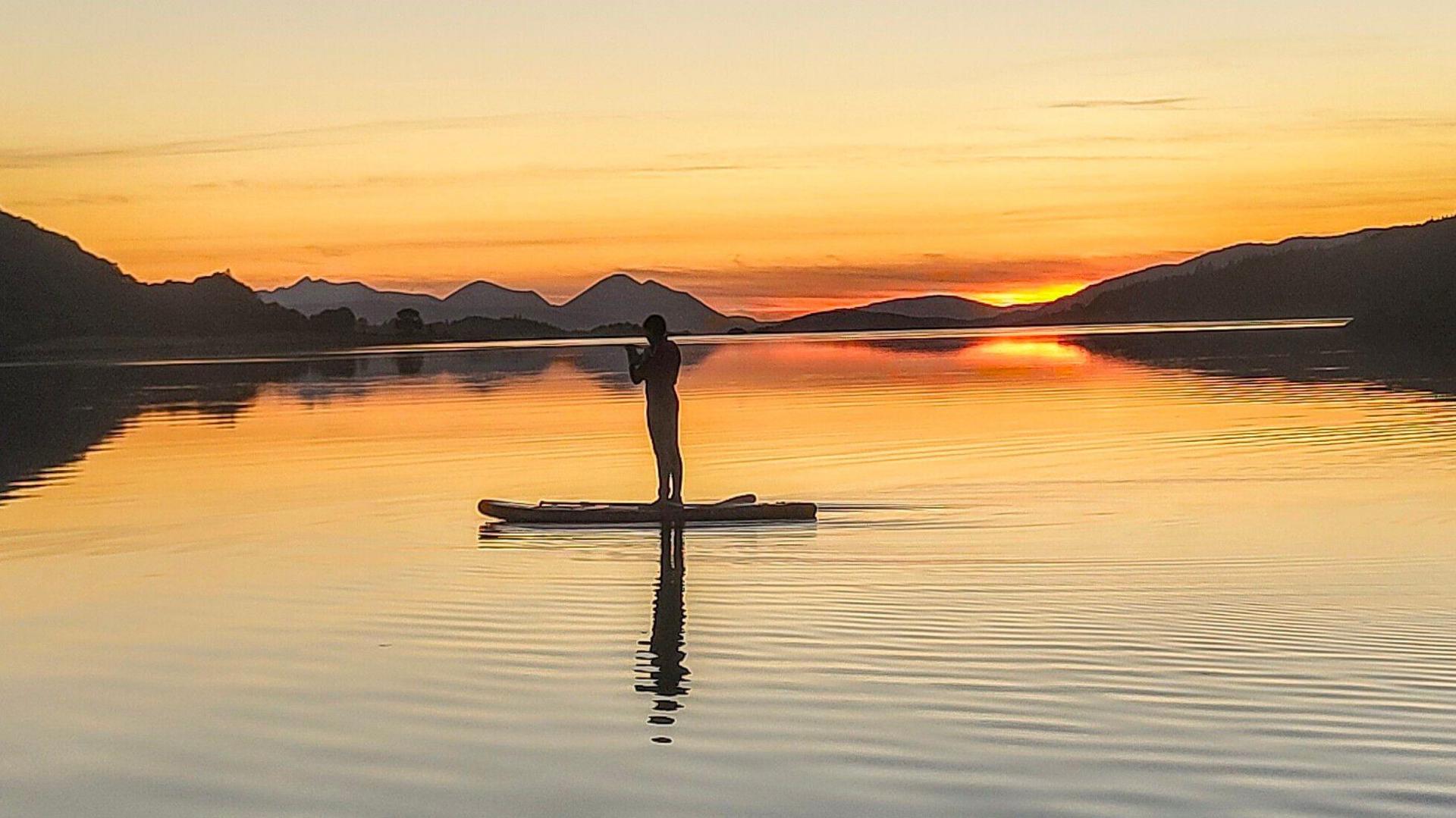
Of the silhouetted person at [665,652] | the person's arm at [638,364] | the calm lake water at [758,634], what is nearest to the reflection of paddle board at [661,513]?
the calm lake water at [758,634]

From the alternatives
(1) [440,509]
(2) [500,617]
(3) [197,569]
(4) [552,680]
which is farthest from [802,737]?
(1) [440,509]

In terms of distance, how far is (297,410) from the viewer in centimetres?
5128

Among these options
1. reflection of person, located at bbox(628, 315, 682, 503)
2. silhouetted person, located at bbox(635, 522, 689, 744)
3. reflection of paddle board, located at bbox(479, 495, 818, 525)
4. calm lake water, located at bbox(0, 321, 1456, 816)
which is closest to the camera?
calm lake water, located at bbox(0, 321, 1456, 816)

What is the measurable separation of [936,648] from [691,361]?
308 feet

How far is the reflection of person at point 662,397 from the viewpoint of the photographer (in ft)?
72.0

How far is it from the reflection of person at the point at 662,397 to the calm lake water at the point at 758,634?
39.8 inches

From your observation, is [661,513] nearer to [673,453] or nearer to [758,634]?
[673,453]

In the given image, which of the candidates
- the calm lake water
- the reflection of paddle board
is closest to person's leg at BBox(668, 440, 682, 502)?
the reflection of paddle board

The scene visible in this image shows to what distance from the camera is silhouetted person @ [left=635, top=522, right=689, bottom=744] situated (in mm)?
11625

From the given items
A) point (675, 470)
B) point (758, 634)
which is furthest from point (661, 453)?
point (758, 634)

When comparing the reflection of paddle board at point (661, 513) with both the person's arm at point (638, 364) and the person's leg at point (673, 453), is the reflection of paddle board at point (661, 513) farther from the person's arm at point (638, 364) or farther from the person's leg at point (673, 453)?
the person's arm at point (638, 364)

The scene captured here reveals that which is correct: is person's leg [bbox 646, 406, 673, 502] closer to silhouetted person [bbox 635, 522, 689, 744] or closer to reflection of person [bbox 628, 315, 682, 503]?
reflection of person [bbox 628, 315, 682, 503]

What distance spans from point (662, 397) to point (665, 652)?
8.67 m

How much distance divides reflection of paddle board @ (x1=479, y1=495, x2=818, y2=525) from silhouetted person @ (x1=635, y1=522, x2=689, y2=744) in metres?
2.66
